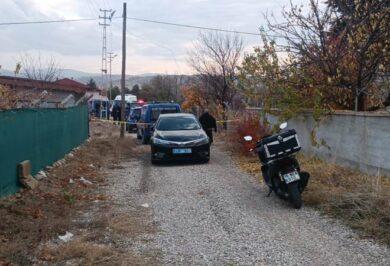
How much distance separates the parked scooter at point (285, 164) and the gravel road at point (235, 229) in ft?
0.94

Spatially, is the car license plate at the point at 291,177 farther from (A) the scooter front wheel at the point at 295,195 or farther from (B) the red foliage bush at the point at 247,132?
(B) the red foliage bush at the point at 247,132

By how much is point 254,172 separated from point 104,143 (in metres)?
10.1

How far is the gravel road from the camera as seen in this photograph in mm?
6273

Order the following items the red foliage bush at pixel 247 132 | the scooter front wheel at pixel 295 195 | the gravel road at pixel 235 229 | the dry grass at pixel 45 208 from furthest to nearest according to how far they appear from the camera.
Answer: the red foliage bush at pixel 247 132, the scooter front wheel at pixel 295 195, the dry grass at pixel 45 208, the gravel road at pixel 235 229

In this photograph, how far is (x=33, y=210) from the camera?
8312 mm

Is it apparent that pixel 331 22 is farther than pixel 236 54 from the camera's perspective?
No

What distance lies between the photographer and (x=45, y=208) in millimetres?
8633

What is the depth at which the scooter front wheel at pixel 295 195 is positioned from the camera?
896cm

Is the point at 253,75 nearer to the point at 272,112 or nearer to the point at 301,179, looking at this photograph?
→ the point at 272,112

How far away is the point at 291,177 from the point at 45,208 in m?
4.11

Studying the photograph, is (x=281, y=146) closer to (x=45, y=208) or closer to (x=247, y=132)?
(x=45, y=208)

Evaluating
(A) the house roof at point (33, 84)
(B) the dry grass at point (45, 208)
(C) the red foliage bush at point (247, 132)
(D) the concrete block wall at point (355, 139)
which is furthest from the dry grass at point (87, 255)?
(A) the house roof at point (33, 84)

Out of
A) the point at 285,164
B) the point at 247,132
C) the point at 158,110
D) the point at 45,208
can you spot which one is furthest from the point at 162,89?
the point at 45,208

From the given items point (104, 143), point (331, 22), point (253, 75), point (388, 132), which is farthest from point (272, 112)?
point (104, 143)
